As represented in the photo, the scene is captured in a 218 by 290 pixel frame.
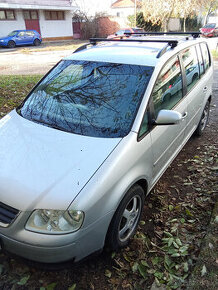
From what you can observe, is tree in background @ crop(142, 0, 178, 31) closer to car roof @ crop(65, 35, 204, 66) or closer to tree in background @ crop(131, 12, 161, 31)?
tree in background @ crop(131, 12, 161, 31)

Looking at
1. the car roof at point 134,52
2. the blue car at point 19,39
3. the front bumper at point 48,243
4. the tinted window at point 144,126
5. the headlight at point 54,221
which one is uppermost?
the car roof at point 134,52

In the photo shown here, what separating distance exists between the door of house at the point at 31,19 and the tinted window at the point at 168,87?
28.2 metres

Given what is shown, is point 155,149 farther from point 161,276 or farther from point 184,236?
point 161,276

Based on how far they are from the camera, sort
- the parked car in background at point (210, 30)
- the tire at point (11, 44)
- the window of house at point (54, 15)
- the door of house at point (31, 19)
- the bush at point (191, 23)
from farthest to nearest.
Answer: the bush at point (191, 23) → the parked car in background at point (210, 30) → the window of house at point (54, 15) → the door of house at point (31, 19) → the tire at point (11, 44)

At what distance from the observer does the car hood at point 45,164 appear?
192 cm

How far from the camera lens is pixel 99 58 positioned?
3041 mm

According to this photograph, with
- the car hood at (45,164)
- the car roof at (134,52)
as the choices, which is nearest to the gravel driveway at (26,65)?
the car roof at (134,52)

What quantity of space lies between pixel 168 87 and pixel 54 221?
1999 mm

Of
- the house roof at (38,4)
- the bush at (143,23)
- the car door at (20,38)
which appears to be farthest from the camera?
the bush at (143,23)

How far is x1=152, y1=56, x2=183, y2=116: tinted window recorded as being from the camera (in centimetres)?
278

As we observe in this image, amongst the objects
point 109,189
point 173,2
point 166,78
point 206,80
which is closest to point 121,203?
point 109,189

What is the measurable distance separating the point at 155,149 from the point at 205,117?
105 inches

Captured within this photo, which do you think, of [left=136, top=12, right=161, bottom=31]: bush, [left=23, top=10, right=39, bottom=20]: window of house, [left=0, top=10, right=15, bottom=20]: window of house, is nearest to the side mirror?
[left=0, top=10, right=15, bottom=20]: window of house

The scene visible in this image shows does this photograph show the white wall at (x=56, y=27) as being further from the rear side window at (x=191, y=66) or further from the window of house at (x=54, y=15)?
the rear side window at (x=191, y=66)
